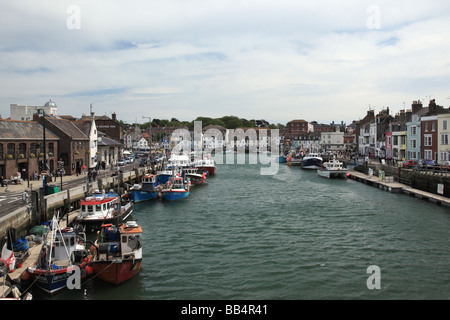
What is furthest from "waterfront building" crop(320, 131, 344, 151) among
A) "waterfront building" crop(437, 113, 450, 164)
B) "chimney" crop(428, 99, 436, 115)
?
"waterfront building" crop(437, 113, 450, 164)

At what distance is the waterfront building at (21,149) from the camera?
37.1m

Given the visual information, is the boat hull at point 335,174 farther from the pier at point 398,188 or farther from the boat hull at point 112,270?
the boat hull at point 112,270

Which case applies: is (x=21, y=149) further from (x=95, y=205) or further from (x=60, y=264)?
(x=60, y=264)

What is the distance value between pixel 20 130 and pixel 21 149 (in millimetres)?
2486

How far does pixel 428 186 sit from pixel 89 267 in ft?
119

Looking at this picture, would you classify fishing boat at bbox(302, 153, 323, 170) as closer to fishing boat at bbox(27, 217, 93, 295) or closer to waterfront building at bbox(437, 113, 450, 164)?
waterfront building at bbox(437, 113, 450, 164)

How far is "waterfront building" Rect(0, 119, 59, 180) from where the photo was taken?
37094 millimetres

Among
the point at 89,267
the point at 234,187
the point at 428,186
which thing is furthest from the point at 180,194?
the point at 428,186

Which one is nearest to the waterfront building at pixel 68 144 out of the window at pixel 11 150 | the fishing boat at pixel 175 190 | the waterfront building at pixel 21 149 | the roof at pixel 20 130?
the roof at pixel 20 130

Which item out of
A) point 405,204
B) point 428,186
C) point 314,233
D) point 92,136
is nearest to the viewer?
point 314,233

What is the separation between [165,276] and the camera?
61.2 ft

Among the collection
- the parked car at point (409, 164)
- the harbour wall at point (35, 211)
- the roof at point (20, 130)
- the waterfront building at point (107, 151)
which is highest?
the roof at point (20, 130)
